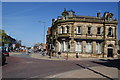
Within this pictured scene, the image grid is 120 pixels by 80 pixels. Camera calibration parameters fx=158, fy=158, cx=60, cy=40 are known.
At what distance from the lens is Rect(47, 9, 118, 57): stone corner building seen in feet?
123

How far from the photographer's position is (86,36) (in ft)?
124

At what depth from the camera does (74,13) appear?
4150cm

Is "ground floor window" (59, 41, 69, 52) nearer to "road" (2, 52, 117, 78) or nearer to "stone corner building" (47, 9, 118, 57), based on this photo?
"stone corner building" (47, 9, 118, 57)

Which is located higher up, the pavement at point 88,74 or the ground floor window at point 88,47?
the ground floor window at point 88,47

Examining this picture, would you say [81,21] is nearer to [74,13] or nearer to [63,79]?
[74,13]

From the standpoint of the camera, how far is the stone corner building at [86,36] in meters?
37.4

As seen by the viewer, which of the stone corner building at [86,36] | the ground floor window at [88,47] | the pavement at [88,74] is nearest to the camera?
the pavement at [88,74]

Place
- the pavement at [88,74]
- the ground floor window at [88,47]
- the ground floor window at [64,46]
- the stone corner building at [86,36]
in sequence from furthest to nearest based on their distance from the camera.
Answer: the ground floor window at [88,47] < the ground floor window at [64,46] < the stone corner building at [86,36] < the pavement at [88,74]

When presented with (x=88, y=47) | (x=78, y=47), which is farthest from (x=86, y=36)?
(x=78, y=47)

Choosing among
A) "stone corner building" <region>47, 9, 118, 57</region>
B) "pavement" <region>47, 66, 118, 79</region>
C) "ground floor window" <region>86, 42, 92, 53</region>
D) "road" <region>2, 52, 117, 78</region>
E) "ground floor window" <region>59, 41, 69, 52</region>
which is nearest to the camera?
"pavement" <region>47, 66, 118, 79</region>

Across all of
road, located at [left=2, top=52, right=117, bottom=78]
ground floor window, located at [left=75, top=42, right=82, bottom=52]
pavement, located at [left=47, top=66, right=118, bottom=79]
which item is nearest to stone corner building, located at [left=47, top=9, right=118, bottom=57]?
ground floor window, located at [left=75, top=42, right=82, bottom=52]

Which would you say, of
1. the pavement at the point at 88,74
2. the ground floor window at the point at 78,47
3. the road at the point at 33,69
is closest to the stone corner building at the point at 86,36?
the ground floor window at the point at 78,47

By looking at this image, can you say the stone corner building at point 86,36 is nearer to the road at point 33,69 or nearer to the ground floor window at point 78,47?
the ground floor window at point 78,47

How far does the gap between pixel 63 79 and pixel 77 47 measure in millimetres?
28275
